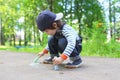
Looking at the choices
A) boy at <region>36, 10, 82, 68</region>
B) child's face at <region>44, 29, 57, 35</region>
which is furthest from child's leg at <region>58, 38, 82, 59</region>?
child's face at <region>44, 29, 57, 35</region>

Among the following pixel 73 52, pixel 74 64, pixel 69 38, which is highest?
pixel 69 38

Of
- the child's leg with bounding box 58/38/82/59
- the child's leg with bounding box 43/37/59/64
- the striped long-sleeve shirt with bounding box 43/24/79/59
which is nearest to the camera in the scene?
the striped long-sleeve shirt with bounding box 43/24/79/59

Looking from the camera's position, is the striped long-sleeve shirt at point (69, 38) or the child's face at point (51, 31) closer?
the striped long-sleeve shirt at point (69, 38)

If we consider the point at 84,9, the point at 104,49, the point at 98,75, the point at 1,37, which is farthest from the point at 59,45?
the point at 1,37

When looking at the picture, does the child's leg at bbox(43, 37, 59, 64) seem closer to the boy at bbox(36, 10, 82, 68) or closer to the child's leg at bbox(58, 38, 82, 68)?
the boy at bbox(36, 10, 82, 68)

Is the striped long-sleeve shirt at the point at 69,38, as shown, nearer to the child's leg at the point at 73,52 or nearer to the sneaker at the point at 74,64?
the child's leg at the point at 73,52

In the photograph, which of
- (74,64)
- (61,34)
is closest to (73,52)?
(74,64)

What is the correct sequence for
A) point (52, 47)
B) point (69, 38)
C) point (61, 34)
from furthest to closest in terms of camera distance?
point (52, 47), point (61, 34), point (69, 38)

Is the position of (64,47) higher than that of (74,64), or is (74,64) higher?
(64,47)

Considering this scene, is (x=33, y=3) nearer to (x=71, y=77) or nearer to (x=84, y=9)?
(x=84, y=9)

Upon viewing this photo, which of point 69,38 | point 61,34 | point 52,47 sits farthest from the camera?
point 52,47

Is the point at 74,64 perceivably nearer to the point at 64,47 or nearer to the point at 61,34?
the point at 64,47

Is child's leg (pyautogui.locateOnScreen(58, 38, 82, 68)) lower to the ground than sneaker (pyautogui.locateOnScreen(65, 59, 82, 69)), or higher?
higher

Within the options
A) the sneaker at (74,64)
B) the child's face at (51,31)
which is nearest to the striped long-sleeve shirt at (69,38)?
the child's face at (51,31)
